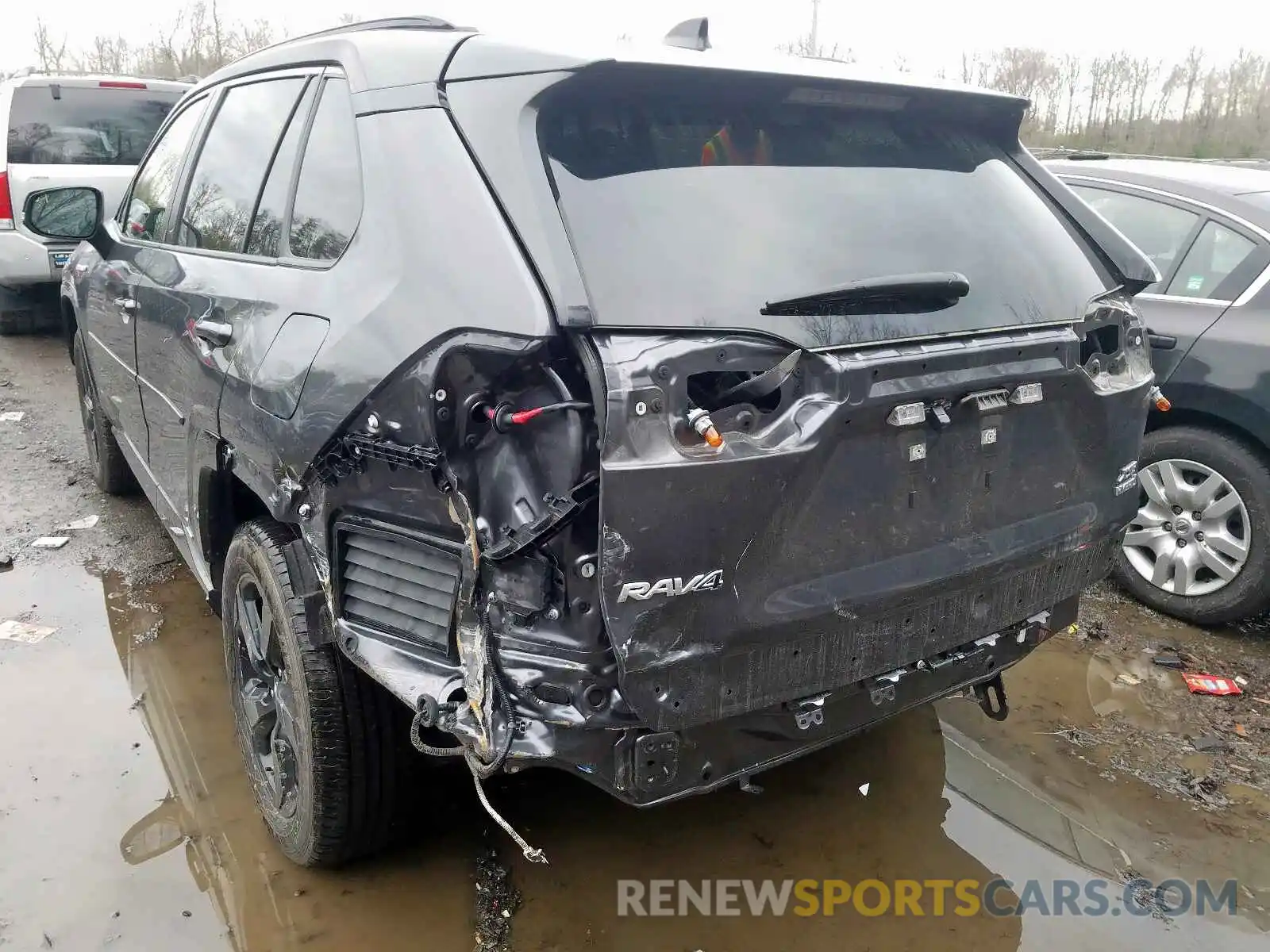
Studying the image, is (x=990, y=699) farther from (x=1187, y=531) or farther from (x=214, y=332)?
(x=214, y=332)

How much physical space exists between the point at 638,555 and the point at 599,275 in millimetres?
548

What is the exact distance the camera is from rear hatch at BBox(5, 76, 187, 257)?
25.0 feet

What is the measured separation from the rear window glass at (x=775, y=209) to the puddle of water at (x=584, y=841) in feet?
5.08

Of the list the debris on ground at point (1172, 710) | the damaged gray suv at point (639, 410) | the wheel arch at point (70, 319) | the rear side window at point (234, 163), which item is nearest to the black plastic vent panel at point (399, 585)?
the damaged gray suv at point (639, 410)

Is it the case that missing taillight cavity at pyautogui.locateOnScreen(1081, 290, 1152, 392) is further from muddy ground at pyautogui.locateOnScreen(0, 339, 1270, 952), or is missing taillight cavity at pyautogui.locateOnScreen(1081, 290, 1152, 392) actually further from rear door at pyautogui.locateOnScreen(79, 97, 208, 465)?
rear door at pyautogui.locateOnScreen(79, 97, 208, 465)

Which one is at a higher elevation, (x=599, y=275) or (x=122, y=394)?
(x=599, y=275)

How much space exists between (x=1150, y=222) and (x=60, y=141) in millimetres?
8026

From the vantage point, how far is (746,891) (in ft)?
8.60

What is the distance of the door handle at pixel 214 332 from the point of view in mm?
2594

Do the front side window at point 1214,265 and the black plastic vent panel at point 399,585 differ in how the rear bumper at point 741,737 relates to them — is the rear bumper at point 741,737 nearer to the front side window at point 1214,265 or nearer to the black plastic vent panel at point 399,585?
the black plastic vent panel at point 399,585

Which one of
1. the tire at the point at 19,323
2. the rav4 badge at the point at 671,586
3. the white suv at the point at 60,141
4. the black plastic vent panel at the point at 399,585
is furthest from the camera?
the tire at the point at 19,323

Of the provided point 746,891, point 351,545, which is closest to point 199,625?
point 351,545

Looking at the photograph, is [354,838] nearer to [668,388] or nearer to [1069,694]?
[668,388]

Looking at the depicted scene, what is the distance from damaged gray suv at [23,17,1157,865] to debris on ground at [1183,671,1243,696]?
4.47 ft
